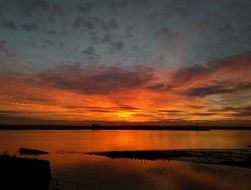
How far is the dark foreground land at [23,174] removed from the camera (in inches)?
1127

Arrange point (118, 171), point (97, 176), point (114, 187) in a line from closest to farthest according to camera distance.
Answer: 1. point (114, 187)
2. point (97, 176)
3. point (118, 171)

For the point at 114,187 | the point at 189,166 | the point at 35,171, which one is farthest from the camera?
the point at 189,166

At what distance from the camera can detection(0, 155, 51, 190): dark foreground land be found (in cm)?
2863

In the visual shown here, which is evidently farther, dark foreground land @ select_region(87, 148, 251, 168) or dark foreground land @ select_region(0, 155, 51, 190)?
dark foreground land @ select_region(87, 148, 251, 168)

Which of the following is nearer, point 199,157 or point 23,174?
point 23,174

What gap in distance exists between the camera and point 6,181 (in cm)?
2831

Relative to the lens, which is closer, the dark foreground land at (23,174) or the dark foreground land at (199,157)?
the dark foreground land at (23,174)

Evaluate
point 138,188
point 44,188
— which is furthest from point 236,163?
point 44,188

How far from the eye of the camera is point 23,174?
30203mm

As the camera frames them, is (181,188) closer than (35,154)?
Yes

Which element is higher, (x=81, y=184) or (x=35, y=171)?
(x=35, y=171)

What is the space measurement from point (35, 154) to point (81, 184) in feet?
127

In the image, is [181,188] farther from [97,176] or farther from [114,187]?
[97,176]

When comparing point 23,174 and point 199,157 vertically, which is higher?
point 199,157
